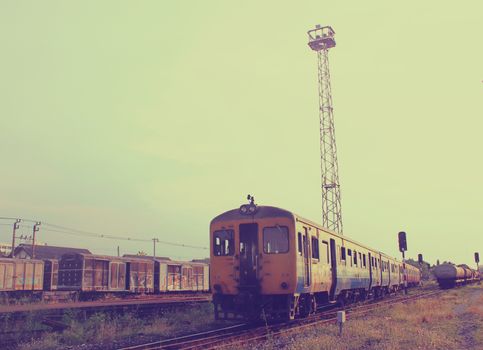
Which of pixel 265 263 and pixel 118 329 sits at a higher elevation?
pixel 265 263

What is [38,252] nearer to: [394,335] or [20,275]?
[20,275]

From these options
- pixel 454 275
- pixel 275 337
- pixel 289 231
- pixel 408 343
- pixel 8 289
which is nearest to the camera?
pixel 408 343

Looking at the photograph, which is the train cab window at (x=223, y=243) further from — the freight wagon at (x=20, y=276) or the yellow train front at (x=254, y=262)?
the freight wagon at (x=20, y=276)

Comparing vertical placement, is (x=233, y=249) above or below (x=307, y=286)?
above

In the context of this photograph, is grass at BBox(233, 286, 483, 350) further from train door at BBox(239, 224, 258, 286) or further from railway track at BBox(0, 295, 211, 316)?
railway track at BBox(0, 295, 211, 316)

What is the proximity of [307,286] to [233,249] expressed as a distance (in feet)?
8.64

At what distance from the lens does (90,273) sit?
31.9 meters

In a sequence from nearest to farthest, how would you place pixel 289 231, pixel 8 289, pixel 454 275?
pixel 289 231 → pixel 8 289 → pixel 454 275

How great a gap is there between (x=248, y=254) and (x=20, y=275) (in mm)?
24232

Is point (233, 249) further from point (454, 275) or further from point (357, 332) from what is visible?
point (454, 275)

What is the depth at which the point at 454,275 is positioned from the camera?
4016 centimetres

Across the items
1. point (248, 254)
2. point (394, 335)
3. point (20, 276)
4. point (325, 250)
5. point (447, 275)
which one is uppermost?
point (325, 250)

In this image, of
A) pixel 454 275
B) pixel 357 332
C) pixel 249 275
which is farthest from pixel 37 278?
pixel 454 275

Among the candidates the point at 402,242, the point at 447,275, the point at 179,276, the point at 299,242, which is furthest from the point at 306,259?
the point at 447,275
